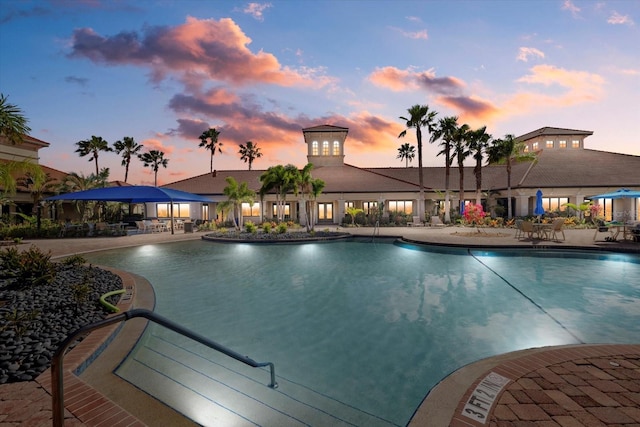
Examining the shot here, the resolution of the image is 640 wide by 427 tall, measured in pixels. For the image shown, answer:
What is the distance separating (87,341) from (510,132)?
32.8 meters

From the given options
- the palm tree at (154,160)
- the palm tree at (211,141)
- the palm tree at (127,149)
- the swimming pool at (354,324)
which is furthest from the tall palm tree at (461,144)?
the palm tree at (127,149)

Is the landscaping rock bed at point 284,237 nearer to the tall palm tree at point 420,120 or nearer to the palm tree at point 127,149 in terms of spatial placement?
the tall palm tree at point 420,120

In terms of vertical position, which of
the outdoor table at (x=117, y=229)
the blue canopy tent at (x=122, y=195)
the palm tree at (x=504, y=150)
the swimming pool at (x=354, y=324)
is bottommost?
the swimming pool at (x=354, y=324)

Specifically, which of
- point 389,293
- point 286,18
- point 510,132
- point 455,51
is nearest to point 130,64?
point 286,18

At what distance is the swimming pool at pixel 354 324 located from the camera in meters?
3.80

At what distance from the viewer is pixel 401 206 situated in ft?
107

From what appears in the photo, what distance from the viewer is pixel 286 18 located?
43.6 ft

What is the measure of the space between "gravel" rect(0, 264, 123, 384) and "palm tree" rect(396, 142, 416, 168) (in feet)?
217

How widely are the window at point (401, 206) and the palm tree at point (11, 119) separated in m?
28.2

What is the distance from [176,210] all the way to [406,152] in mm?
51517

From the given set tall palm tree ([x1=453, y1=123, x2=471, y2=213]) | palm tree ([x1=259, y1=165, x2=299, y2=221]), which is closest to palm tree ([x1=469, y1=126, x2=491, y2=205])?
tall palm tree ([x1=453, y1=123, x2=471, y2=213])

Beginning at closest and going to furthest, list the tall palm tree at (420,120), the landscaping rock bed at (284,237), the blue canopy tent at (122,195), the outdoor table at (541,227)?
the outdoor table at (541,227)
the landscaping rock bed at (284,237)
the blue canopy tent at (122,195)
the tall palm tree at (420,120)

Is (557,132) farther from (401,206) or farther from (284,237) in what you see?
(284,237)

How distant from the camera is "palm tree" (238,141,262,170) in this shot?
57025 mm
